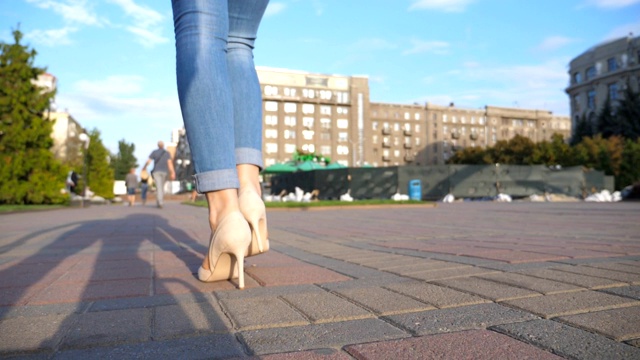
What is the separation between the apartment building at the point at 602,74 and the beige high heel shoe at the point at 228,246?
5738 cm

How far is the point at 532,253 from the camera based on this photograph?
2561mm

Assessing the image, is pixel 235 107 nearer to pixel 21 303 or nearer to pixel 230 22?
pixel 230 22

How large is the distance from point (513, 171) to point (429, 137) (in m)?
70.2

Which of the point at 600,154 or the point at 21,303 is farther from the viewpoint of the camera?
the point at 600,154

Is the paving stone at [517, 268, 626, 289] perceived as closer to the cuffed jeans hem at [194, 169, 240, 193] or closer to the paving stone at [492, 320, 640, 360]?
the paving stone at [492, 320, 640, 360]

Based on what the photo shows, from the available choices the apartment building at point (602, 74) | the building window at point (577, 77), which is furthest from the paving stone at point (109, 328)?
the building window at point (577, 77)

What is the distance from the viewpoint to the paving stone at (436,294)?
56.6 inches

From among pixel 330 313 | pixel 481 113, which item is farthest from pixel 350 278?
pixel 481 113

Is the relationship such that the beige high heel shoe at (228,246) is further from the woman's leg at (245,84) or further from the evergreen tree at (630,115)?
the evergreen tree at (630,115)

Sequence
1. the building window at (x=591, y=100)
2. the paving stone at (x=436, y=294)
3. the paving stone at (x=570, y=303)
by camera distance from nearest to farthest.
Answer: the paving stone at (x=570, y=303), the paving stone at (x=436, y=294), the building window at (x=591, y=100)

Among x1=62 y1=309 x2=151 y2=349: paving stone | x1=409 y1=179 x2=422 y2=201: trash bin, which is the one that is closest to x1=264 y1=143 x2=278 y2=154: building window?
x1=409 y1=179 x2=422 y2=201: trash bin

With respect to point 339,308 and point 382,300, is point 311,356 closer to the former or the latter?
point 339,308

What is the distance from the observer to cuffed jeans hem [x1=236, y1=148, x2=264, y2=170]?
217 cm

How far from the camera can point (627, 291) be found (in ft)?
4.97
